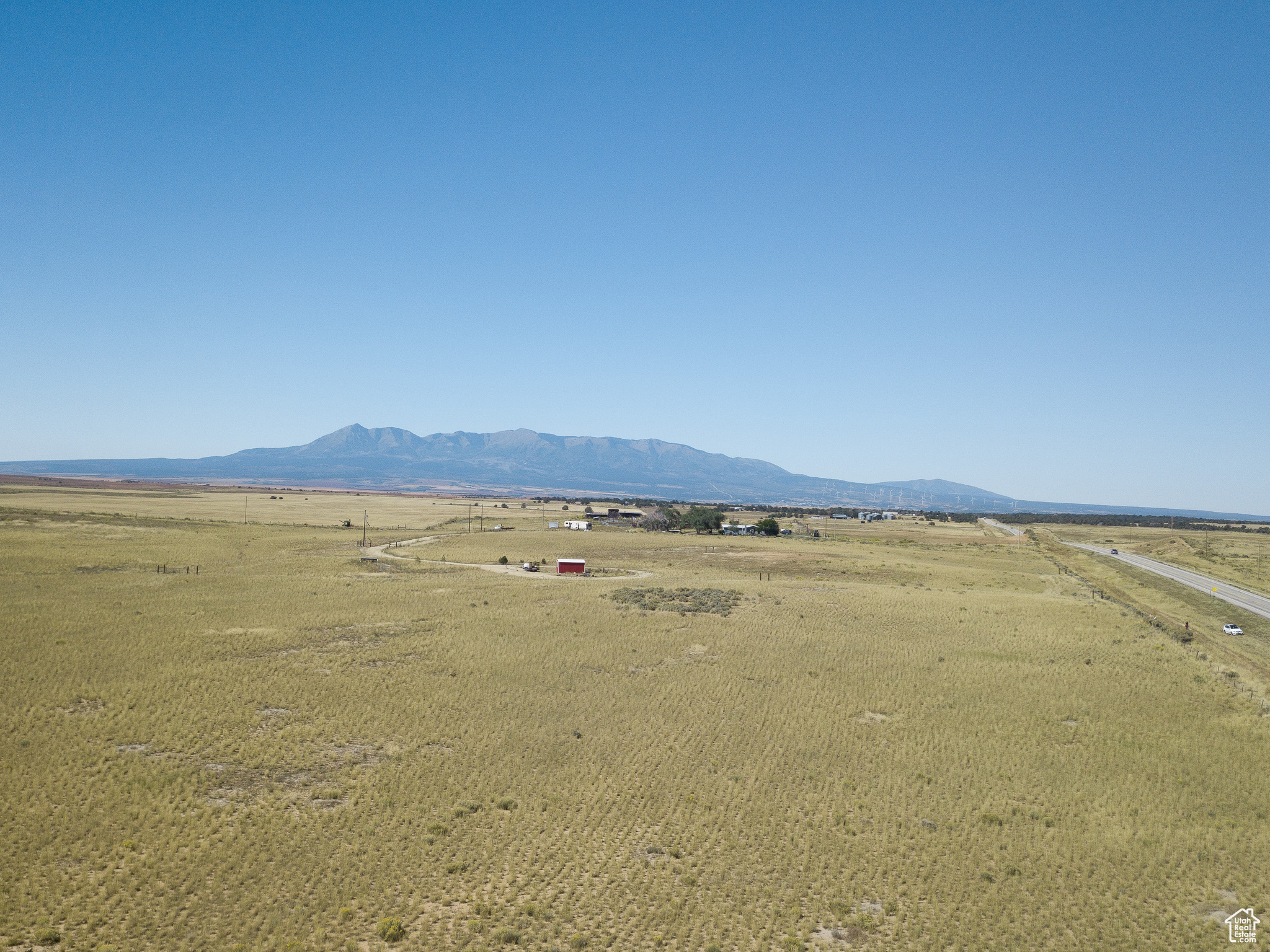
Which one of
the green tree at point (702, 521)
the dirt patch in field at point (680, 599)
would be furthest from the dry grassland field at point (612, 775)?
the green tree at point (702, 521)

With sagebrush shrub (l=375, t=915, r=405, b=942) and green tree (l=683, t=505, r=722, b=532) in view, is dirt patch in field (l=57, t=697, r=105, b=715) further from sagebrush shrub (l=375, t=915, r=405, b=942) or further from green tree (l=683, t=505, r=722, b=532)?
green tree (l=683, t=505, r=722, b=532)

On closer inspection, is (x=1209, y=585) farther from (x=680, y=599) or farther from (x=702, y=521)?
(x=702, y=521)

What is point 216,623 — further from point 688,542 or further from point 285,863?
point 688,542

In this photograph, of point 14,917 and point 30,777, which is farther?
point 30,777

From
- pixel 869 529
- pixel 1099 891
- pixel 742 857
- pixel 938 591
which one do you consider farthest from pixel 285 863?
pixel 869 529

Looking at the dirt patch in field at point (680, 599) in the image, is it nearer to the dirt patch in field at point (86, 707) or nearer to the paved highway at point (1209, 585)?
the dirt patch in field at point (86, 707)

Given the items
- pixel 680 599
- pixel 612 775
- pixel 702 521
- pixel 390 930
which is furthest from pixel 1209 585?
pixel 390 930

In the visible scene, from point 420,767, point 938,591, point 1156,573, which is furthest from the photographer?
point 1156,573
